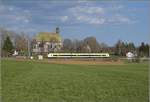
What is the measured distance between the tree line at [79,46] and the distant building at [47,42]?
15.9 feet

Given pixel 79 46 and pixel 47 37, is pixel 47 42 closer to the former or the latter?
pixel 47 37

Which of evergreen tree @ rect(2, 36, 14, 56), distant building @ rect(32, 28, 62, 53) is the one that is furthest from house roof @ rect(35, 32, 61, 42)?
evergreen tree @ rect(2, 36, 14, 56)

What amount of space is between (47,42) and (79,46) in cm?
2225

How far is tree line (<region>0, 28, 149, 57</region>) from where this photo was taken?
11669 centimetres

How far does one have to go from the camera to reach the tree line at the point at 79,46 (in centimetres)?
11669

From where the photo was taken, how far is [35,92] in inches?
498

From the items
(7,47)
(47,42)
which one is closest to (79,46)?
(47,42)

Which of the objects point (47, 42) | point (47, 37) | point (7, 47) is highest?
point (47, 37)

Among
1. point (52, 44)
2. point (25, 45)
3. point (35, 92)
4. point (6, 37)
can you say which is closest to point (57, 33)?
point (52, 44)

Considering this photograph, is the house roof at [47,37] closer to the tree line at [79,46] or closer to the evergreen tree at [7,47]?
the tree line at [79,46]

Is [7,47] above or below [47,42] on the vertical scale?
below

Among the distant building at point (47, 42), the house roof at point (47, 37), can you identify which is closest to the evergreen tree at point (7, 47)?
the distant building at point (47, 42)

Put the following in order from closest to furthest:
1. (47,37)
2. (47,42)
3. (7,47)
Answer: (7,47) → (47,42) → (47,37)

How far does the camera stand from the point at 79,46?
490 ft
